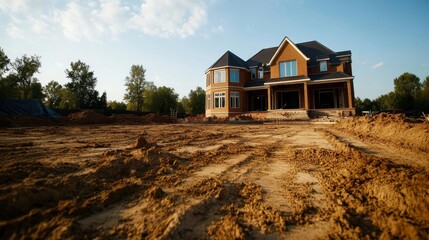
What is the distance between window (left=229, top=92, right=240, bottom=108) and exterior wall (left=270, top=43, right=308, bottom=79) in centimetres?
496

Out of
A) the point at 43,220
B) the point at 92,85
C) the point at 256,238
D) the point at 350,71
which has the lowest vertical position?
the point at 256,238

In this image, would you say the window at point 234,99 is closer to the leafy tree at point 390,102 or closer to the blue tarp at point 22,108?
the blue tarp at point 22,108

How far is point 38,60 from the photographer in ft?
139

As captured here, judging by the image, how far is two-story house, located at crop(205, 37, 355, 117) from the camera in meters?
21.9

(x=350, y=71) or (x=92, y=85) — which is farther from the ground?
(x=92, y=85)

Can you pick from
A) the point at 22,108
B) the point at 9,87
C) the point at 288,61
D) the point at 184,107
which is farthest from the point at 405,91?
the point at 9,87

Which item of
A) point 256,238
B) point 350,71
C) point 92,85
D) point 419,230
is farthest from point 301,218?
point 92,85

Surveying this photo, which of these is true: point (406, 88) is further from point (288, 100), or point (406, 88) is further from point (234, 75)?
point (234, 75)

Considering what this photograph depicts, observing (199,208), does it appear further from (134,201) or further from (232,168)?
(232,168)

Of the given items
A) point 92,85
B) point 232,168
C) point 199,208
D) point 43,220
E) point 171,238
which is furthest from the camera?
point 92,85

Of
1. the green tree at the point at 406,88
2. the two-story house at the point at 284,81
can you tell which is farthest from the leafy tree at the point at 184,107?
the green tree at the point at 406,88

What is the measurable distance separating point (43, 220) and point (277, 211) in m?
2.16

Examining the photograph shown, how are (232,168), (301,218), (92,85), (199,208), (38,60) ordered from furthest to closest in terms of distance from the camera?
(92,85) → (38,60) → (232,168) → (199,208) → (301,218)

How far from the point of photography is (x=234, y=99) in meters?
25.2
